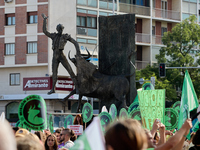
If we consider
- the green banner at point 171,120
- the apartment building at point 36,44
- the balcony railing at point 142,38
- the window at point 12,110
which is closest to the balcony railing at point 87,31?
the apartment building at point 36,44

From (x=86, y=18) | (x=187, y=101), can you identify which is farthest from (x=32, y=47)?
(x=187, y=101)

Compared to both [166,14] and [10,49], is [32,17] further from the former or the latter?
[166,14]

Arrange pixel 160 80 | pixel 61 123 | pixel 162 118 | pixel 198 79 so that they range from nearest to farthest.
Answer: pixel 162 118, pixel 61 123, pixel 198 79, pixel 160 80

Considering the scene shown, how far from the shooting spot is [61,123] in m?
13.5

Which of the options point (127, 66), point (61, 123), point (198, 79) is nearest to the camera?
point (61, 123)

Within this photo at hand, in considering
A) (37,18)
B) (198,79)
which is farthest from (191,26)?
(37,18)

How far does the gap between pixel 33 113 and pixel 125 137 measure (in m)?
5.59

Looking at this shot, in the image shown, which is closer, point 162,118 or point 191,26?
point 162,118

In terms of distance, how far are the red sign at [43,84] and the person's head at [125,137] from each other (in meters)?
35.8

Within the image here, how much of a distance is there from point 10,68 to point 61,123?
27609 mm

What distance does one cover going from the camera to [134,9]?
148ft

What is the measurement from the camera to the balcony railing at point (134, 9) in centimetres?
4425

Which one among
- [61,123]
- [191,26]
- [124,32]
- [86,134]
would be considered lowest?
[61,123]

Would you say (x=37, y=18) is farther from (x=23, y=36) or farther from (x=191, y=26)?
(x=191, y=26)
